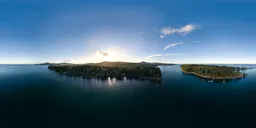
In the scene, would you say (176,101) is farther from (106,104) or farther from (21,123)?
(21,123)

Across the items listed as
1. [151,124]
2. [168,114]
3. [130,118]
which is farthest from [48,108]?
[168,114]

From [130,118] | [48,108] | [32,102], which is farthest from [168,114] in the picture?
[32,102]

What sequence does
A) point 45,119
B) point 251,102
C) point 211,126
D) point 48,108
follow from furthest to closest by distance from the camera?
point 251,102
point 48,108
point 45,119
point 211,126

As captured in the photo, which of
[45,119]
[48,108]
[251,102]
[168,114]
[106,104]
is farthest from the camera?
[251,102]

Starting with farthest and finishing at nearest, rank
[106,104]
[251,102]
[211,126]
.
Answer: [251,102] < [106,104] < [211,126]

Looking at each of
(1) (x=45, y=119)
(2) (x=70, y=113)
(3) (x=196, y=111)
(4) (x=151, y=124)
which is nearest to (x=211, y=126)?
(3) (x=196, y=111)

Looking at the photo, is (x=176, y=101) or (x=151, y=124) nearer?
(x=151, y=124)

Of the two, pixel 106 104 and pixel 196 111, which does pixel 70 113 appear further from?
pixel 196 111

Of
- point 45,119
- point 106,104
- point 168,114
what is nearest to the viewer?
point 45,119

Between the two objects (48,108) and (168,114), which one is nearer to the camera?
(168,114)
